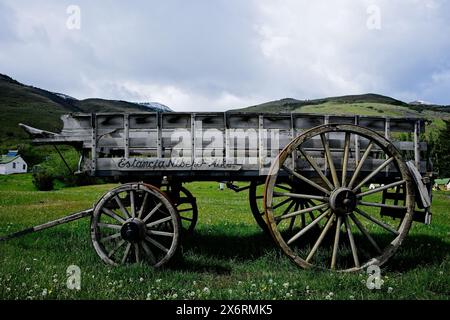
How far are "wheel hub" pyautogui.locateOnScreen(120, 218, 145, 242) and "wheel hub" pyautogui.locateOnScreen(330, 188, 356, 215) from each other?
3.17 metres

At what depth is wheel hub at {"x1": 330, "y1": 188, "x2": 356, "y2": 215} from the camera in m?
5.59

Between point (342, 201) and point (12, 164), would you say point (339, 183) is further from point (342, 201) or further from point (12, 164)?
point (12, 164)

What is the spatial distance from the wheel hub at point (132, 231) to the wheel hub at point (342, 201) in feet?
10.4

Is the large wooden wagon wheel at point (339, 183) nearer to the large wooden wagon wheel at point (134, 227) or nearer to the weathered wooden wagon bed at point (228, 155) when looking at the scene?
the weathered wooden wagon bed at point (228, 155)

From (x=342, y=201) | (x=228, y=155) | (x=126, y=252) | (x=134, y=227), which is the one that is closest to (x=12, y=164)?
(x=126, y=252)

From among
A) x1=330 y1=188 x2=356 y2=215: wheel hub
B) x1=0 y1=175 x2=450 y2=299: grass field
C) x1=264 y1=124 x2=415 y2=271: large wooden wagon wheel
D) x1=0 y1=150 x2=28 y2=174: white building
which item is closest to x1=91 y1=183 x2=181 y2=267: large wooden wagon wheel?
x1=0 y1=175 x2=450 y2=299: grass field

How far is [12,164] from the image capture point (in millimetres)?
105000

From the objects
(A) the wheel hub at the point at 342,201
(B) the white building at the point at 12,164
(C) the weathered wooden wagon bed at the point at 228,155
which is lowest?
(B) the white building at the point at 12,164

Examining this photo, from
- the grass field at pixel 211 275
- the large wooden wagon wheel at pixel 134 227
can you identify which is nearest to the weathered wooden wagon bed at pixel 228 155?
the large wooden wagon wheel at pixel 134 227

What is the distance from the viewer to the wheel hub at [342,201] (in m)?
5.59

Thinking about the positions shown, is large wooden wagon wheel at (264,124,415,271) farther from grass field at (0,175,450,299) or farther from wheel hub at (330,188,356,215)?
grass field at (0,175,450,299)

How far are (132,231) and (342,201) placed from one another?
348 centimetres
